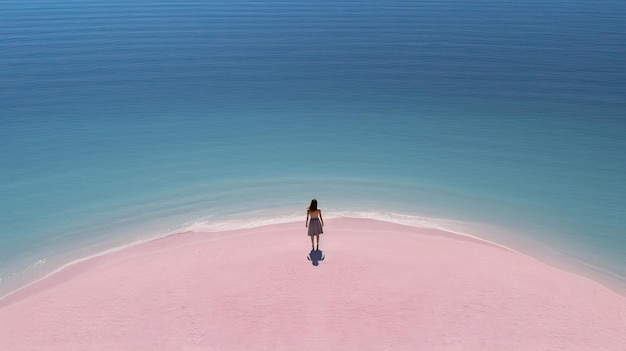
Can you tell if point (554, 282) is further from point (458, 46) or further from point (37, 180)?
point (458, 46)

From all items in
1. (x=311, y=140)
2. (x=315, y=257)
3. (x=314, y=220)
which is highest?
(x=311, y=140)

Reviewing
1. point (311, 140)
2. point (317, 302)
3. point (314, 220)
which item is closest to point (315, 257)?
point (314, 220)

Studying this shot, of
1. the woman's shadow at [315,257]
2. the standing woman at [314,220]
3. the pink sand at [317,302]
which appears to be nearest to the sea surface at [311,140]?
the pink sand at [317,302]

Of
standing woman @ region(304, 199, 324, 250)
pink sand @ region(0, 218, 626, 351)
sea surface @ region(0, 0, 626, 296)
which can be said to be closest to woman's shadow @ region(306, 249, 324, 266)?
pink sand @ region(0, 218, 626, 351)

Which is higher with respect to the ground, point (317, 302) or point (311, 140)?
point (311, 140)

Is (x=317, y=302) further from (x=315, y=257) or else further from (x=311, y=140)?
(x=311, y=140)

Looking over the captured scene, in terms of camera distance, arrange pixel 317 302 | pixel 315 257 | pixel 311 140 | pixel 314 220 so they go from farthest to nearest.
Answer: pixel 311 140 < pixel 315 257 < pixel 314 220 < pixel 317 302
